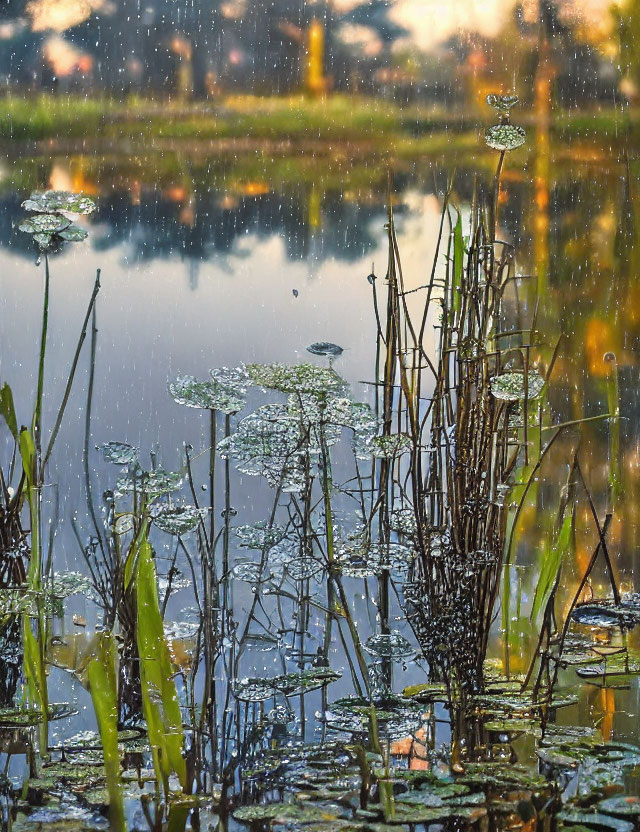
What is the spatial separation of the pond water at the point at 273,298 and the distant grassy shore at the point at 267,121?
0.23 ft

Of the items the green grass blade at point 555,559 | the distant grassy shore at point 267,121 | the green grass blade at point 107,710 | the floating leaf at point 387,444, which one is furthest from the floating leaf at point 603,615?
the distant grassy shore at point 267,121

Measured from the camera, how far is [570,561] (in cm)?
287

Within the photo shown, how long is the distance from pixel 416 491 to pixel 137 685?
653mm

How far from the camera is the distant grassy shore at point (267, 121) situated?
310cm

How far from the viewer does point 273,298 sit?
2988 millimetres

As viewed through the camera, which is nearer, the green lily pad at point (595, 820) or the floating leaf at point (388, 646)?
the green lily pad at point (595, 820)

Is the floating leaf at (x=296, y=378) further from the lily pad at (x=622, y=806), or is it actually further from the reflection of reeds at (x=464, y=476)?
the lily pad at (x=622, y=806)

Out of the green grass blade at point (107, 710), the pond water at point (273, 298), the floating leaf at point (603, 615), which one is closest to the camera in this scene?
the green grass blade at point (107, 710)

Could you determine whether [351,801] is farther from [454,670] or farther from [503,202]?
[503,202]

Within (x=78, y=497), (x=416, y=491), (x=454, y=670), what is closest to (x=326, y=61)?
(x=78, y=497)

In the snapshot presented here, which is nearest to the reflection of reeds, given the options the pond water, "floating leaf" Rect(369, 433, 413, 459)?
"floating leaf" Rect(369, 433, 413, 459)

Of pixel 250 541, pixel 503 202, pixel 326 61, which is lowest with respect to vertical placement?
pixel 250 541

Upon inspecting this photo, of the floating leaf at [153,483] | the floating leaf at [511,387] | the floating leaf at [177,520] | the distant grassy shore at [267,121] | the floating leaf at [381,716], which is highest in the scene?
the distant grassy shore at [267,121]

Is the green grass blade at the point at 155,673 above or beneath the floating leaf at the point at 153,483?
beneath
